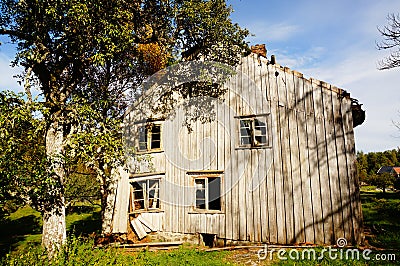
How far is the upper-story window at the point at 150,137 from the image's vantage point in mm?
14242

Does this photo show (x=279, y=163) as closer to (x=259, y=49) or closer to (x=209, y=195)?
(x=209, y=195)

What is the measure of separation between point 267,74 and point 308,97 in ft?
6.89

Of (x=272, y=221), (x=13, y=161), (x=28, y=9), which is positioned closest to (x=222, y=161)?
(x=272, y=221)

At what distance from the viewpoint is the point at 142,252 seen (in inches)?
450

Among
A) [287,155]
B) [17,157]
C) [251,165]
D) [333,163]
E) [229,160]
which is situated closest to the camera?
[17,157]

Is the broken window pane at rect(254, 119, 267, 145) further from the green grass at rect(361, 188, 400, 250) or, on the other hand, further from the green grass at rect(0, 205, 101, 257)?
the green grass at rect(0, 205, 101, 257)

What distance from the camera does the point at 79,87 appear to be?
17.4 meters

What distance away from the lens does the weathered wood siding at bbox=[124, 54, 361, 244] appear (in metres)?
11.1

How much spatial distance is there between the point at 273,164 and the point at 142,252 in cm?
656

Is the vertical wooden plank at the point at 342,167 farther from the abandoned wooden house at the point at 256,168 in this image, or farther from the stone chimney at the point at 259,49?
the stone chimney at the point at 259,49

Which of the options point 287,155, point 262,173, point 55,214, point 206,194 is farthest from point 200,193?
point 55,214

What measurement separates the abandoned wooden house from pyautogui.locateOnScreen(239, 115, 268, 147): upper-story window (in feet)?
0.15

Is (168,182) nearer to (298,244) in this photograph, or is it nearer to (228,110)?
(228,110)

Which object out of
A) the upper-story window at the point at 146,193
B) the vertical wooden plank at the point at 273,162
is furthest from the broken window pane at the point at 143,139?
the vertical wooden plank at the point at 273,162
